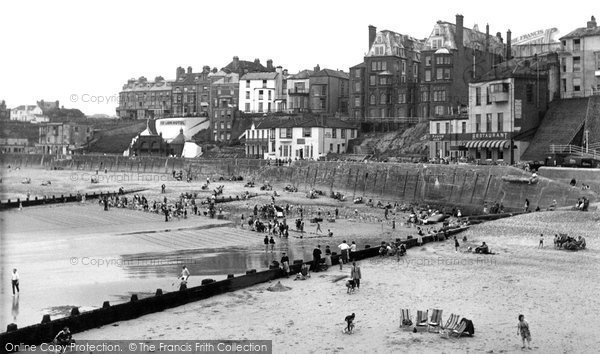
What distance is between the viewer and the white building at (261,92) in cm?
11100

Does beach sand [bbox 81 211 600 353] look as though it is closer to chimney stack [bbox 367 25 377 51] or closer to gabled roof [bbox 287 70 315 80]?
chimney stack [bbox 367 25 377 51]

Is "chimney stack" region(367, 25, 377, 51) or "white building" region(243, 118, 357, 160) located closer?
"white building" region(243, 118, 357, 160)

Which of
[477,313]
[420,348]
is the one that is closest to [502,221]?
[477,313]

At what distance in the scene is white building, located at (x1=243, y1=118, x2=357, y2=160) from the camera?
84.6 meters

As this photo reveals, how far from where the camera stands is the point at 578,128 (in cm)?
6094

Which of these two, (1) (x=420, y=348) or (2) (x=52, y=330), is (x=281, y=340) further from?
(2) (x=52, y=330)

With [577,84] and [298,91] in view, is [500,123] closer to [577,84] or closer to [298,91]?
[577,84]

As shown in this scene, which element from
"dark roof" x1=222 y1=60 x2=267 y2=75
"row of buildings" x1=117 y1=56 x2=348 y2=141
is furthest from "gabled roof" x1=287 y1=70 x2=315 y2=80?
"dark roof" x1=222 y1=60 x2=267 y2=75

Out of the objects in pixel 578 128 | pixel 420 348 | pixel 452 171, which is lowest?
pixel 420 348

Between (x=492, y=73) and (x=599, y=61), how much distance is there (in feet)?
38.8

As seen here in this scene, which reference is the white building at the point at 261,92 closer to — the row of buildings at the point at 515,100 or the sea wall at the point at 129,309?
the row of buildings at the point at 515,100

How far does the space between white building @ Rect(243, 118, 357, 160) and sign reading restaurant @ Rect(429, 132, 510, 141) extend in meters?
16.6

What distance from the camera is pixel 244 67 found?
12662cm

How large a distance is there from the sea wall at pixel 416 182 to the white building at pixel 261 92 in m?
24.2
